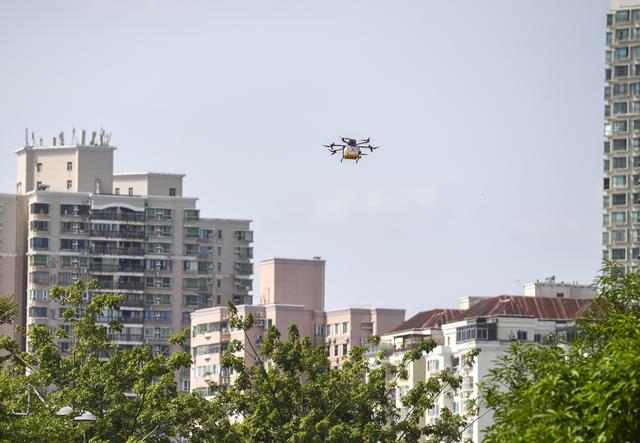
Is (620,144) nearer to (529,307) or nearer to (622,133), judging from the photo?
(622,133)

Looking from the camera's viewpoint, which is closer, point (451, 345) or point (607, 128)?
point (451, 345)

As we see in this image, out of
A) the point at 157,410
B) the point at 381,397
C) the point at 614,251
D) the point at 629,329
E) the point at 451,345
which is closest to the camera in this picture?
the point at 629,329

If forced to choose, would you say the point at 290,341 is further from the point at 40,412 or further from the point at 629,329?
the point at 629,329

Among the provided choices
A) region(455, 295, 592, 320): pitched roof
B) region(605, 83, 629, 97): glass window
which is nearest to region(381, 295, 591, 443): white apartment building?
region(455, 295, 592, 320): pitched roof

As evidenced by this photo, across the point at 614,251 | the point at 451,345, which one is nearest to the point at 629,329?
the point at 451,345

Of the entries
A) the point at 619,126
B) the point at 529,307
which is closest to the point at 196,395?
the point at 529,307

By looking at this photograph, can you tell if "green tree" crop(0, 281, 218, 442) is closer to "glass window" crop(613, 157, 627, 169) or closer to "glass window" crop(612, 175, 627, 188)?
"glass window" crop(612, 175, 627, 188)

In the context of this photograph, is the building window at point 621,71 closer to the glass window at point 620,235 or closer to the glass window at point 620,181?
the glass window at point 620,181
